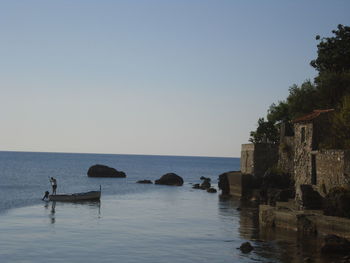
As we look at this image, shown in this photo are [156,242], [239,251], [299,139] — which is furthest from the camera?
[299,139]

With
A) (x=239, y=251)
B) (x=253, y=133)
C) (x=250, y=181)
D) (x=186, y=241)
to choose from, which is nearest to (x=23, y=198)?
(x=250, y=181)

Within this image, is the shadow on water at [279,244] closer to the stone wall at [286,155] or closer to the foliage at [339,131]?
the foliage at [339,131]

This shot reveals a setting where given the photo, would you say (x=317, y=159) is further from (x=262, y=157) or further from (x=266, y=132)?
(x=266, y=132)

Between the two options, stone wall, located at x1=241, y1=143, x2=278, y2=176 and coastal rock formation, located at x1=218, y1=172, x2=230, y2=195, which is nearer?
stone wall, located at x1=241, y1=143, x2=278, y2=176

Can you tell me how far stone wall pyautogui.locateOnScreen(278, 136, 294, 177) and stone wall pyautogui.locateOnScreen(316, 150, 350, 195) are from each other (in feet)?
56.3

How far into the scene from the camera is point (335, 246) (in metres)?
29.4

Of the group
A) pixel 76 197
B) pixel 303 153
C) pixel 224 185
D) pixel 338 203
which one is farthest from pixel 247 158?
pixel 338 203

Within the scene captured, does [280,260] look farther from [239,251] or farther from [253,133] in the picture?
[253,133]

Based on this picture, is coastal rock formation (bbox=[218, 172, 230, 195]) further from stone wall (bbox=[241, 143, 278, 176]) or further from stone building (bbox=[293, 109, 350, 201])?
stone building (bbox=[293, 109, 350, 201])

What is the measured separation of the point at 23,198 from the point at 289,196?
115 ft

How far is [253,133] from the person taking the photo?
8100 centimetres

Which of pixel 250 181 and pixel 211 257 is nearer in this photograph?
pixel 211 257

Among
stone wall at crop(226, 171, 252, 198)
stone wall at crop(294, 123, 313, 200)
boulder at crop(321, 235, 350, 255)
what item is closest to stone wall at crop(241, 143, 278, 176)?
stone wall at crop(226, 171, 252, 198)

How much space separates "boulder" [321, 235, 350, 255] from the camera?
29.2 meters
